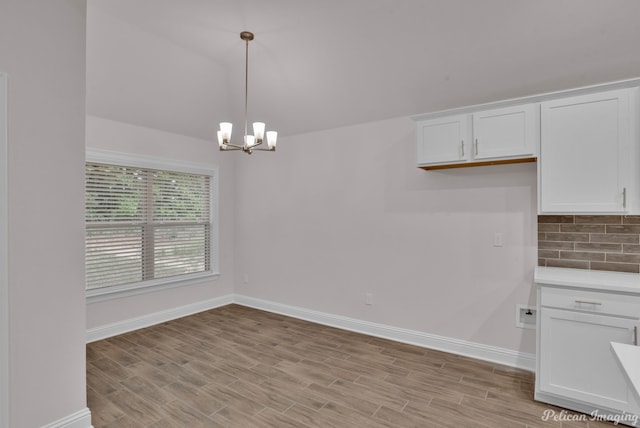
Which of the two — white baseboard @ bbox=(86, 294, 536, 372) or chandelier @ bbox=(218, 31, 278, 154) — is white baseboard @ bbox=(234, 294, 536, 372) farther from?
chandelier @ bbox=(218, 31, 278, 154)

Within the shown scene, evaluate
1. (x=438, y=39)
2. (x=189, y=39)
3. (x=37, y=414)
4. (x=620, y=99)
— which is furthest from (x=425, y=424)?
(x=189, y=39)

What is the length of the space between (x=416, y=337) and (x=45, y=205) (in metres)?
3.38

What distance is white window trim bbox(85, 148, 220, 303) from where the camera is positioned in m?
3.79

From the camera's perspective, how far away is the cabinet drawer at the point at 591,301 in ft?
7.34

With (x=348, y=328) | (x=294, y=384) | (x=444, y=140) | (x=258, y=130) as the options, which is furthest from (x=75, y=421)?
(x=444, y=140)

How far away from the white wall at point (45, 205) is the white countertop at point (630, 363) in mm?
2689

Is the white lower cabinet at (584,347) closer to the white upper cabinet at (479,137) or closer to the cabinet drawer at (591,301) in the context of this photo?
the cabinet drawer at (591,301)

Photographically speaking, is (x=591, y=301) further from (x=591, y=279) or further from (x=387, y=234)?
(x=387, y=234)

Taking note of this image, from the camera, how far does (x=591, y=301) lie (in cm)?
235

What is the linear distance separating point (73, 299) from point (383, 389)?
7.49 ft

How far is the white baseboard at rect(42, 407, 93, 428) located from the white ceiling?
294cm

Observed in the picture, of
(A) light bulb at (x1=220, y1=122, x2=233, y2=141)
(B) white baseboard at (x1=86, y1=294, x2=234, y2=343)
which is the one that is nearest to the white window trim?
(B) white baseboard at (x1=86, y1=294, x2=234, y2=343)

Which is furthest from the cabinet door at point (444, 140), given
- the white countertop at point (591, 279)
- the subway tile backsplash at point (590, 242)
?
the white countertop at point (591, 279)

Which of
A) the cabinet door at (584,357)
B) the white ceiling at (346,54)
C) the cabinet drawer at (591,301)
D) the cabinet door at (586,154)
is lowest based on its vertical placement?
the cabinet door at (584,357)
